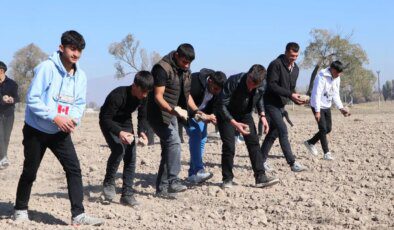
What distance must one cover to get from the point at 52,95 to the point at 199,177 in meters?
2.89

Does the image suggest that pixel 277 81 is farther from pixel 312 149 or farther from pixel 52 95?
pixel 52 95

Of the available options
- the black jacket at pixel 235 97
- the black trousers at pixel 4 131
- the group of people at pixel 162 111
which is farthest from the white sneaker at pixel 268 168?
the black trousers at pixel 4 131

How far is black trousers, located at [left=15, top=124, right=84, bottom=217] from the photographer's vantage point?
493 centimetres

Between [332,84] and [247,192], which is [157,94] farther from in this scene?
[332,84]

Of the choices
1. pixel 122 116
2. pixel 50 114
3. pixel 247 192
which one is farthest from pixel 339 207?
pixel 50 114

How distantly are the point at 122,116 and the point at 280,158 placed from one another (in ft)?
13.9

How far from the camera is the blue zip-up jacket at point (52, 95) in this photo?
469 cm

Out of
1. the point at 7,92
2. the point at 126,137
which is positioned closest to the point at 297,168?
the point at 126,137

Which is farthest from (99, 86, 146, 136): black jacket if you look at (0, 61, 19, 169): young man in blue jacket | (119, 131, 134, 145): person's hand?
(0, 61, 19, 169): young man in blue jacket

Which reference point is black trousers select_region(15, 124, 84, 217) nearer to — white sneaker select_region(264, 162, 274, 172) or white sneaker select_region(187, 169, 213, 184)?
white sneaker select_region(187, 169, 213, 184)

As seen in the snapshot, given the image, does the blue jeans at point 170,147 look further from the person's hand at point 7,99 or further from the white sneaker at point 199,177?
the person's hand at point 7,99

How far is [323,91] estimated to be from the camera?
9000 millimetres

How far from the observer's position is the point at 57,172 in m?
8.59

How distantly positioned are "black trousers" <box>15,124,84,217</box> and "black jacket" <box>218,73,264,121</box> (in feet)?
7.34
